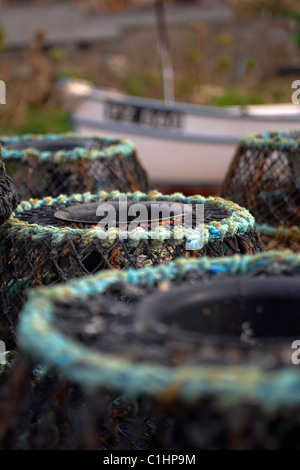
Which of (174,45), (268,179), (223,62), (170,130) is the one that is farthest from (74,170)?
(174,45)

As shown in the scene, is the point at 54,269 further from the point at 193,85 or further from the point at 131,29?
the point at 131,29

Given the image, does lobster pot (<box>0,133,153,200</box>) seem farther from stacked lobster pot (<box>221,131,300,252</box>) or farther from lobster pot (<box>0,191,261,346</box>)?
lobster pot (<box>0,191,261,346</box>)

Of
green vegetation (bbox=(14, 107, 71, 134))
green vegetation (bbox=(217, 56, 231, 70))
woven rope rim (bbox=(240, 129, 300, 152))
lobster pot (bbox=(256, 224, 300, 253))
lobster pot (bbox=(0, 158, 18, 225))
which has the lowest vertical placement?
green vegetation (bbox=(14, 107, 71, 134))

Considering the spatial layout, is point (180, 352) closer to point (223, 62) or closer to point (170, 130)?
point (170, 130)

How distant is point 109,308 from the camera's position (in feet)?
3.33

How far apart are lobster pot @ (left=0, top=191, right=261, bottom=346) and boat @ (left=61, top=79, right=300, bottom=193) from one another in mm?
6782

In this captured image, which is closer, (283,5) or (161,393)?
(161,393)

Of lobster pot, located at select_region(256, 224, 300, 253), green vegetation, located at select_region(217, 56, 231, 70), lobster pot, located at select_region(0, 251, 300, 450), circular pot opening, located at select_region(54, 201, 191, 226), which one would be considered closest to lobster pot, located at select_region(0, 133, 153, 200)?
lobster pot, located at select_region(256, 224, 300, 253)

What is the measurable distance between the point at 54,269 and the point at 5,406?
0.73 metres

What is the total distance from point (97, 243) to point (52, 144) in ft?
5.63

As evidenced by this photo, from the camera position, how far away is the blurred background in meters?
17.5

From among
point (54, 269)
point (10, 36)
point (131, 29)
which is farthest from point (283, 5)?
point (54, 269)
